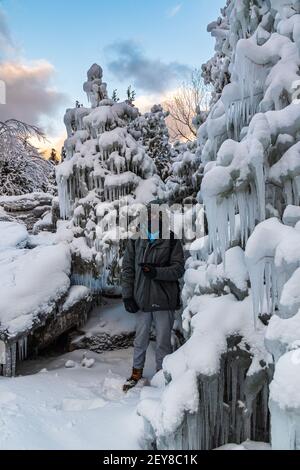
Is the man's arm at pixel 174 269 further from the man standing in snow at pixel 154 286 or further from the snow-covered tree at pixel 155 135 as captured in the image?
the snow-covered tree at pixel 155 135

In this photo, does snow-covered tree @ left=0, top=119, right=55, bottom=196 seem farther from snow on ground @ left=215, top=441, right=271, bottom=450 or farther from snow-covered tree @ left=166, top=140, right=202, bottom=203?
snow on ground @ left=215, top=441, right=271, bottom=450

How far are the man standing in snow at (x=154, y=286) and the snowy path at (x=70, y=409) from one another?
0.57 m

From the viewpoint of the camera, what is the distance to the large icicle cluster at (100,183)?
6973 millimetres

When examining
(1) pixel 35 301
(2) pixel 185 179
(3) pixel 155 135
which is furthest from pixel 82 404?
(3) pixel 155 135

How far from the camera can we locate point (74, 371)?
Result: 18.4 feet

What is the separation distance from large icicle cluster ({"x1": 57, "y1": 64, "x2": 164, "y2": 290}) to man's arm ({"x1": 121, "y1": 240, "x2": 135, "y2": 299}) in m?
1.59

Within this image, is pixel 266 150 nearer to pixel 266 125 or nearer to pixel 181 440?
pixel 266 125

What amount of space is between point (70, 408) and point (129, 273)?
1767 mm

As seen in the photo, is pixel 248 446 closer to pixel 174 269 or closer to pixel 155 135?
pixel 174 269

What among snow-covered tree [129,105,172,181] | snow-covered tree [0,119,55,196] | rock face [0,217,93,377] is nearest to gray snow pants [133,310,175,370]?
rock face [0,217,93,377]

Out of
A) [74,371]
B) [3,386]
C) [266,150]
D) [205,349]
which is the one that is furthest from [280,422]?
[74,371]

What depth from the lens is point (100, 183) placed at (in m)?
7.33

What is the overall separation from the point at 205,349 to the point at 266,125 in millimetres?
1858

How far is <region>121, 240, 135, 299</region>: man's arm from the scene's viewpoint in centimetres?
513
